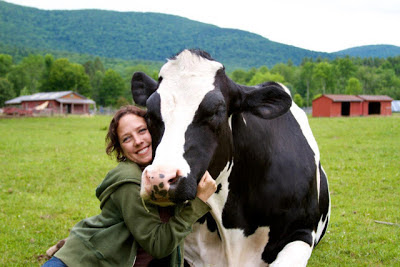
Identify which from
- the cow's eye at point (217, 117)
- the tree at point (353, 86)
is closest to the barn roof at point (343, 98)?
the tree at point (353, 86)

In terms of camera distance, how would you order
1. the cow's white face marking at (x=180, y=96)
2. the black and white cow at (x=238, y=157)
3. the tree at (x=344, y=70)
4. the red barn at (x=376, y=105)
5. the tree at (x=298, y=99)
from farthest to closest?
the tree at (x=344, y=70)
the tree at (x=298, y=99)
the red barn at (x=376, y=105)
the black and white cow at (x=238, y=157)
the cow's white face marking at (x=180, y=96)

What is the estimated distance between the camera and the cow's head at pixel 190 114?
2404 millimetres

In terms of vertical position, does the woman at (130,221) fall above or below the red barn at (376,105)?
above

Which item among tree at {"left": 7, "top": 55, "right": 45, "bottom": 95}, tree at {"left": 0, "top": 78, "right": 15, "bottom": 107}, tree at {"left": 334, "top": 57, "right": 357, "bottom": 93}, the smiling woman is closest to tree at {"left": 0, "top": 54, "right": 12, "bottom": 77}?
tree at {"left": 7, "top": 55, "right": 45, "bottom": 95}

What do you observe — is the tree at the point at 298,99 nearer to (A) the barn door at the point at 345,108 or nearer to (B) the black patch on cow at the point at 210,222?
(A) the barn door at the point at 345,108

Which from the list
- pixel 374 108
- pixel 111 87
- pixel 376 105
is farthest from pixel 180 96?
pixel 111 87

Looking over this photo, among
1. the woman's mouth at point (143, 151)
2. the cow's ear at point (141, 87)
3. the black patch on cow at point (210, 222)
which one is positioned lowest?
the black patch on cow at point (210, 222)

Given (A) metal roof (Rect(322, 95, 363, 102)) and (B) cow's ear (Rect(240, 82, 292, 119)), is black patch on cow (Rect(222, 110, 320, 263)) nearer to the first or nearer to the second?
(B) cow's ear (Rect(240, 82, 292, 119))

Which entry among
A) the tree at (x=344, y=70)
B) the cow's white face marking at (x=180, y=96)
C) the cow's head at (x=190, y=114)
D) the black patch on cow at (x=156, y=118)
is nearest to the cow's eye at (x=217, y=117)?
the cow's head at (x=190, y=114)

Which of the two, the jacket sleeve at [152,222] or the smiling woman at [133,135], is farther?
the smiling woman at [133,135]

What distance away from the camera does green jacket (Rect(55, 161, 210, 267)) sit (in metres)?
2.93

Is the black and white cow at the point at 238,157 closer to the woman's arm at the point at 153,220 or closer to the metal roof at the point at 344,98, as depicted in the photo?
the woman's arm at the point at 153,220

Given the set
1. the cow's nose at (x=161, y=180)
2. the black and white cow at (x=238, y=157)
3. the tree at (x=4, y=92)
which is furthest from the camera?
the tree at (x=4, y=92)

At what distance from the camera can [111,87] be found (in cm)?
10262
